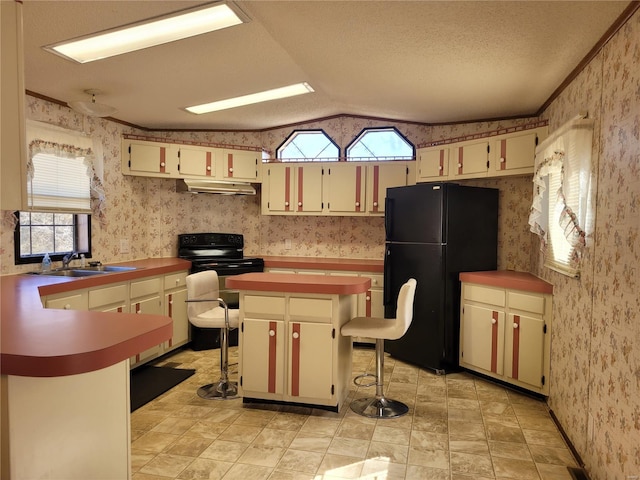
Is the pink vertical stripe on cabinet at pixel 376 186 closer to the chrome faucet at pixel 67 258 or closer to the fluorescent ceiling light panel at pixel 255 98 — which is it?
the fluorescent ceiling light panel at pixel 255 98

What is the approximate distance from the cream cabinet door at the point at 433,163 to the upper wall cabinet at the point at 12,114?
3.67m

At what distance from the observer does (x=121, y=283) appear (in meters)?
3.64

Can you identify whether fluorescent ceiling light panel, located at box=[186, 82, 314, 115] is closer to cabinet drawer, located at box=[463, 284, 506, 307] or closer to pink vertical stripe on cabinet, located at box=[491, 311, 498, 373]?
cabinet drawer, located at box=[463, 284, 506, 307]

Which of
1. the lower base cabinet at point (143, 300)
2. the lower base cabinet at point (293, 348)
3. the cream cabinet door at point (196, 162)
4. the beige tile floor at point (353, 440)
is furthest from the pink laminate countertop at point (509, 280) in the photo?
the cream cabinet door at point (196, 162)

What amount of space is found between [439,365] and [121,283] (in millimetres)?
2821

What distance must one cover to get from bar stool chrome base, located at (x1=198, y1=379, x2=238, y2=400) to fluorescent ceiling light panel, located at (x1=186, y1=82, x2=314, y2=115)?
252cm

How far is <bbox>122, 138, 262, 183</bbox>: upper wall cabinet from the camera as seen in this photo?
4.54 meters

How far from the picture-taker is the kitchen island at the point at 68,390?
3.96 feet

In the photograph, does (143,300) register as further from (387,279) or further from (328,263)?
(387,279)

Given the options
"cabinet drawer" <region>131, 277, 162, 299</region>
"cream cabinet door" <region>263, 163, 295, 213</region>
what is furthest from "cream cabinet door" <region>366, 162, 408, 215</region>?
"cabinet drawer" <region>131, 277, 162, 299</region>

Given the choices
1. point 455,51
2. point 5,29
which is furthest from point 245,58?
point 5,29

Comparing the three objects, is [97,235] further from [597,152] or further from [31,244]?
[597,152]

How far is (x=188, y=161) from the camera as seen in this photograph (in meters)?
4.76

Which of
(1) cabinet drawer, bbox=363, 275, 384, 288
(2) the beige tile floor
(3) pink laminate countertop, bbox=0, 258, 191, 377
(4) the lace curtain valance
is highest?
(4) the lace curtain valance
